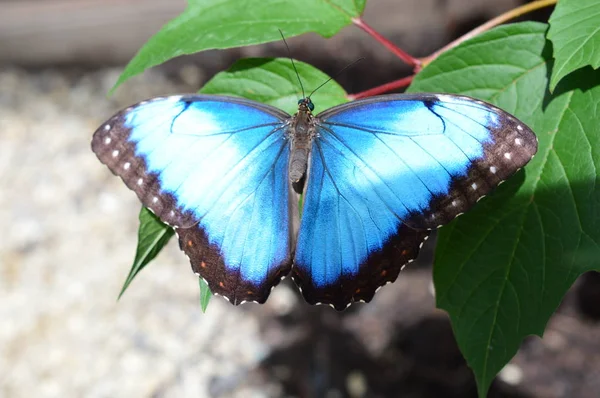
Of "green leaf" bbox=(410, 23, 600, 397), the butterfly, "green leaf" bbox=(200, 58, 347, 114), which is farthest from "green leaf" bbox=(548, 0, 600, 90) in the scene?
"green leaf" bbox=(200, 58, 347, 114)

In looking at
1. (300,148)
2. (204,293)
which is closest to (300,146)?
Answer: (300,148)

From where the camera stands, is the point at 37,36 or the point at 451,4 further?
the point at 37,36

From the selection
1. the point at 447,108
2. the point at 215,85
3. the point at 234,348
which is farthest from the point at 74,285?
the point at 447,108

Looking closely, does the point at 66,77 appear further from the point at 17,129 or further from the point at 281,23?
the point at 281,23

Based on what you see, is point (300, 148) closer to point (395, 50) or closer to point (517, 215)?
point (395, 50)

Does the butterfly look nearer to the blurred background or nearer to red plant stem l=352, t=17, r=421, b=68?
red plant stem l=352, t=17, r=421, b=68

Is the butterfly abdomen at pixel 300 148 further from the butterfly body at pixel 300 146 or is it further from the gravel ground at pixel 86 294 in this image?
the gravel ground at pixel 86 294
